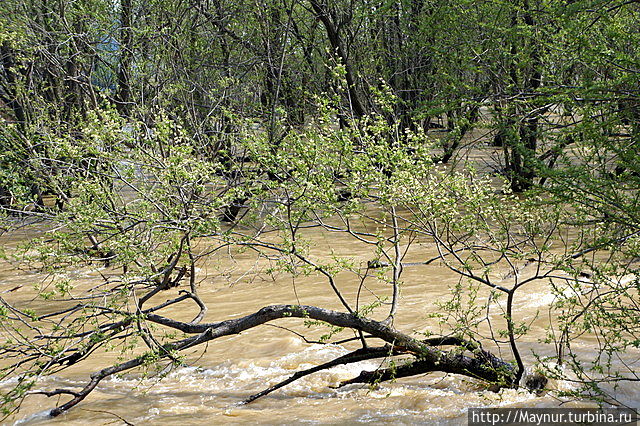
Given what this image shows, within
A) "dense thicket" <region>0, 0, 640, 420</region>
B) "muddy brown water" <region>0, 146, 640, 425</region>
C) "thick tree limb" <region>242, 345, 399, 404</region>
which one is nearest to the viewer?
"dense thicket" <region>0, 0, 640, 420</region>

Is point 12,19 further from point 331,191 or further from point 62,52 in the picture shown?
point 331,191

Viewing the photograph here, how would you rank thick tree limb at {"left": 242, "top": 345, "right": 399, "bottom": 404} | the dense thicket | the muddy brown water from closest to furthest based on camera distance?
the dense thicket, the muddy brown water, thick tree limb at {"left": 242, "top": 345, "right": 399, "bottom": 404}

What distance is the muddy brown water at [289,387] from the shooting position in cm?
481

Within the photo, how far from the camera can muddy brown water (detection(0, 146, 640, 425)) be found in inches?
189

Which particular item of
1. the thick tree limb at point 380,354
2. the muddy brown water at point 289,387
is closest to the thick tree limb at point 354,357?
the thick tree limb at point 380,354

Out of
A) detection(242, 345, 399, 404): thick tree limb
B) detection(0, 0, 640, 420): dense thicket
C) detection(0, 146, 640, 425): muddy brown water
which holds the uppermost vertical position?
detection(0, 0, 640, 420): dense thicket

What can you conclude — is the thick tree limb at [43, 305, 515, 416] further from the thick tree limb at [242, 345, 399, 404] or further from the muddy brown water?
the muddy brown water

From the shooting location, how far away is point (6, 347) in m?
4.48

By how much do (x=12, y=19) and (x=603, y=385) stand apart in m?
11.1

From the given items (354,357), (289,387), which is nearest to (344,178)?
(354,357)

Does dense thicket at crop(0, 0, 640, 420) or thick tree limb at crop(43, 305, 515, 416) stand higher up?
dense thicket at crop(0, 0, 640, 420)

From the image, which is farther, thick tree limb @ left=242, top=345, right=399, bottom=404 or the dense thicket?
thick tree limb @ left=242, top=345, right=399, bottom=404

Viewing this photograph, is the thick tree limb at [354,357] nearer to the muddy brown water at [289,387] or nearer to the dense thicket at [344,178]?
the dense thicket at [344,178]

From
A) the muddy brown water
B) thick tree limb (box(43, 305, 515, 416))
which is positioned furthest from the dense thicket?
the muddy brown water
